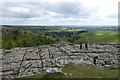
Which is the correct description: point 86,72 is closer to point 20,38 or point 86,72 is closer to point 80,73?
point 80,73

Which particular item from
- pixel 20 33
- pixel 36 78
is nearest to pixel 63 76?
pixel 36 78

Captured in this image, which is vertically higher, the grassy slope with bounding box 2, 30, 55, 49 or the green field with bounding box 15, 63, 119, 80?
the grassy slope with bounding box 2, 30, 55, 49

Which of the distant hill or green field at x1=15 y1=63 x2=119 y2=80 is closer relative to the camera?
green field at x1=15 y1=63 x2=119 y2=80

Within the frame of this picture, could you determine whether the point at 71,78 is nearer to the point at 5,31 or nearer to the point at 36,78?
the point at 36,78

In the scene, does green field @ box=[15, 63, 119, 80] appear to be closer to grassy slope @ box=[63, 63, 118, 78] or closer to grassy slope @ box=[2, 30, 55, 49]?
grassy slope @ box=[63, 63, 118, 78]

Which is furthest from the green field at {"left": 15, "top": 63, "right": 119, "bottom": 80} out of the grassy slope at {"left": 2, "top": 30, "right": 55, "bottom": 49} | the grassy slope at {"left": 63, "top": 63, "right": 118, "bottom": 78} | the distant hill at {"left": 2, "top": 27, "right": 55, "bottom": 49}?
the distant hill at {"left": 2, "top": 27, "right": 55, "bottom": 49}

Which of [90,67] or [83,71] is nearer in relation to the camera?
[83,71]

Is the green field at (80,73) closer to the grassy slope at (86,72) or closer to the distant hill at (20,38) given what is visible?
the grassy slope at (86,72)

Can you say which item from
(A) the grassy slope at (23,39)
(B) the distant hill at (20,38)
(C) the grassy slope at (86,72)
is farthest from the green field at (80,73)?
(B) the distant hill at (20,38)

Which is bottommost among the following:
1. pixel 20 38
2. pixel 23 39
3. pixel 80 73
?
pixel 80 73

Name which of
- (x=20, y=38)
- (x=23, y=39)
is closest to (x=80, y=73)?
(x=23, y=39)

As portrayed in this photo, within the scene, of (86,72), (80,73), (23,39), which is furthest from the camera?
(23,39)
